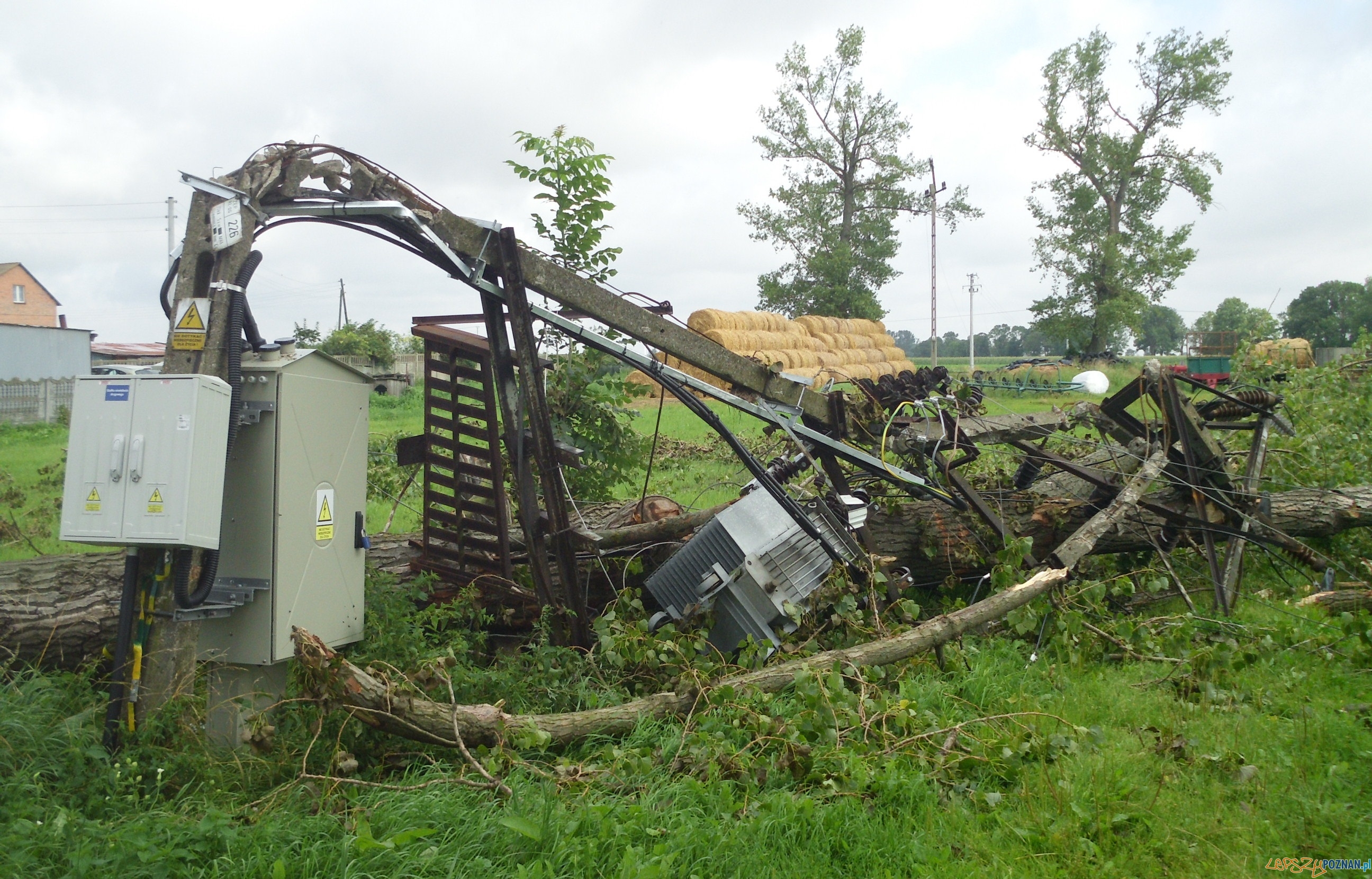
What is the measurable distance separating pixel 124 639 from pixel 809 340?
29956mm

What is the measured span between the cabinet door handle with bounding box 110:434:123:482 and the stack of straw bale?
19450 millimetres

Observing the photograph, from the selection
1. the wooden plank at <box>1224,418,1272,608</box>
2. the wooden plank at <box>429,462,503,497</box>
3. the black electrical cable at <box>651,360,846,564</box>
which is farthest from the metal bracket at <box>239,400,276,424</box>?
the wooden plank at <box>1224,418,1272,608</box>

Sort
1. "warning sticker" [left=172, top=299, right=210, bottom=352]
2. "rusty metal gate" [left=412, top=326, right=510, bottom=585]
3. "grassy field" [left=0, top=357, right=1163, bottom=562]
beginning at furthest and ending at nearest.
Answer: "grassy field" [left=0, top=357, right=1163, bottom=562]
"rusty metal gate" [left=412, top=326, right=510, bottom=585]
"warning sticker" [left=172, top=299, right=210, bottom=352]

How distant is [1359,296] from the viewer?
36.2 meters

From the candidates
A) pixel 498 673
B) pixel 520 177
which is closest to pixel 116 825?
pixel 498 673

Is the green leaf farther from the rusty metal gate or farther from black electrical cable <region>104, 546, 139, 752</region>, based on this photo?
the rusty metal gate

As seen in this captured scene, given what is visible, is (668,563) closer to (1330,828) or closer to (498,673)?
(498,673)

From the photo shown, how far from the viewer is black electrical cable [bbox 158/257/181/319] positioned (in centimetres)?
427

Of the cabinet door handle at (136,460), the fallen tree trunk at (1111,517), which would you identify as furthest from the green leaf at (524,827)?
the fallen tree trunk at (1111,517)

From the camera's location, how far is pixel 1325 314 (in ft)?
151

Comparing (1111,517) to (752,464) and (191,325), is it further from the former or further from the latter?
(191,325)

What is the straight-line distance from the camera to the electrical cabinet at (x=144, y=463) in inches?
146

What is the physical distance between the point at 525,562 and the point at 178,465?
2707 millimetres

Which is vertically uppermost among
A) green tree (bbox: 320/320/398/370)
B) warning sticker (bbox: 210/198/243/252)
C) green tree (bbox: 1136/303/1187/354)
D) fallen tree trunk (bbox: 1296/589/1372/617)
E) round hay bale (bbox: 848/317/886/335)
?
green tree (bbox: 1136/303/1187/354)
